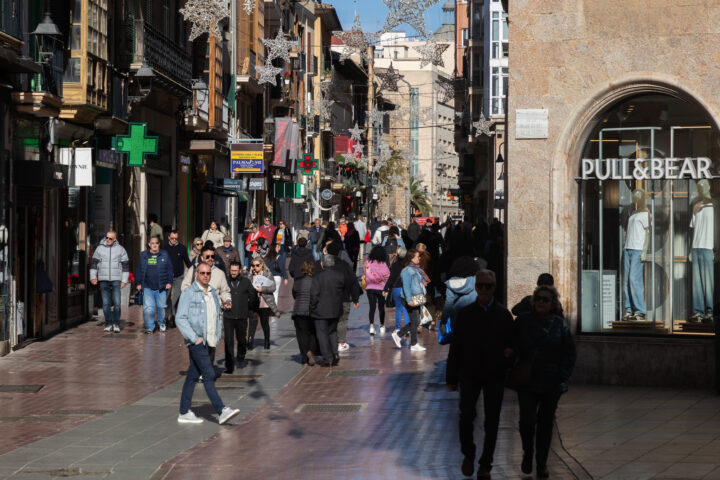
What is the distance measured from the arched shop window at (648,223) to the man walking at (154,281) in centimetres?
941

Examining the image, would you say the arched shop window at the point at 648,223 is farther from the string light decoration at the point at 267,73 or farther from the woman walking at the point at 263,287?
the string light decoration at the point at 267,73

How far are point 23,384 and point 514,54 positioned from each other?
288 inches

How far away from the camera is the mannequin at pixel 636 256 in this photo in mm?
14742

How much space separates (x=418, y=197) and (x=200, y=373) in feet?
373

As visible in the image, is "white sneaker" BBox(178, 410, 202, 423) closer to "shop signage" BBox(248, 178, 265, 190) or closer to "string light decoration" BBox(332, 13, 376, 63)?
"string light decoration" BBox(332, 13, 376, 63)

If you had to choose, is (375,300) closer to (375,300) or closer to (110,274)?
(375,300)

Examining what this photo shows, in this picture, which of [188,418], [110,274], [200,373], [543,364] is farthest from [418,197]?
[543,364]

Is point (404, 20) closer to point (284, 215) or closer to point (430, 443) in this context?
point (430, 443)

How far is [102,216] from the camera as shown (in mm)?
26109

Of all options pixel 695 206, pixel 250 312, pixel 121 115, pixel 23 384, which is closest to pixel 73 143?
pixel 121 115

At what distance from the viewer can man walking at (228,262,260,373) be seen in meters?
16.6

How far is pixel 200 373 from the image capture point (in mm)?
12547

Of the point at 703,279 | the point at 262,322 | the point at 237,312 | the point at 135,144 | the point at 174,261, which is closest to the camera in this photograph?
the point at 703,279

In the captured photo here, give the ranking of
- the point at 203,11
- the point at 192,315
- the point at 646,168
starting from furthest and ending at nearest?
the point at 203,11 → the point at 646,168 → the point at 192,315
